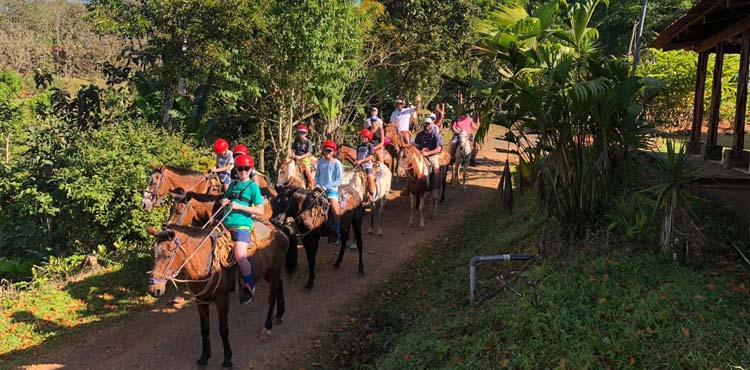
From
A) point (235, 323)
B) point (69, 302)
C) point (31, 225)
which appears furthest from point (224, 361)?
point (31, 225)

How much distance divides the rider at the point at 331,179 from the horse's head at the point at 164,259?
424cm

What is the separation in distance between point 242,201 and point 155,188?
128 inches

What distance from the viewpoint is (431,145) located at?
14.9m

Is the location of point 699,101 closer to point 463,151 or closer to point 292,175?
point 463,151

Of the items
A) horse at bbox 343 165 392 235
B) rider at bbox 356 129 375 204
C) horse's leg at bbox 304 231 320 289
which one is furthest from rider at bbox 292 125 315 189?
horse's leg at bbox 304 231 320 289

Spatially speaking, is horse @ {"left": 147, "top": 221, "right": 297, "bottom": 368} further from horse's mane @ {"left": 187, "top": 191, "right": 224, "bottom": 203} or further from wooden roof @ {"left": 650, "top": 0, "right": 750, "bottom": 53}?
wooden roof @ {"left": 650, "top": 0, "right": 750, "bottom": 53}

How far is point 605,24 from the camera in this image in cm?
3731

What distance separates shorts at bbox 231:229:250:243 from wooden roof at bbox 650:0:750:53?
7.81m

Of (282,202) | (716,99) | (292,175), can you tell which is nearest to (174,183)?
(282,202)

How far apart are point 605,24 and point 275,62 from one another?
30.8m

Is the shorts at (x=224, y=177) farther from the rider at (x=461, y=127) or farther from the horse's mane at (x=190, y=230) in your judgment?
the rider at (x=461, y=127)

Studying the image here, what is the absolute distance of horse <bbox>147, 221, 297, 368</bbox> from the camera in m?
6.22

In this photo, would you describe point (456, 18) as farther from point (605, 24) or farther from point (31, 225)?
point (605, 24)

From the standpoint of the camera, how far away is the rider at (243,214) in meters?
7.29
